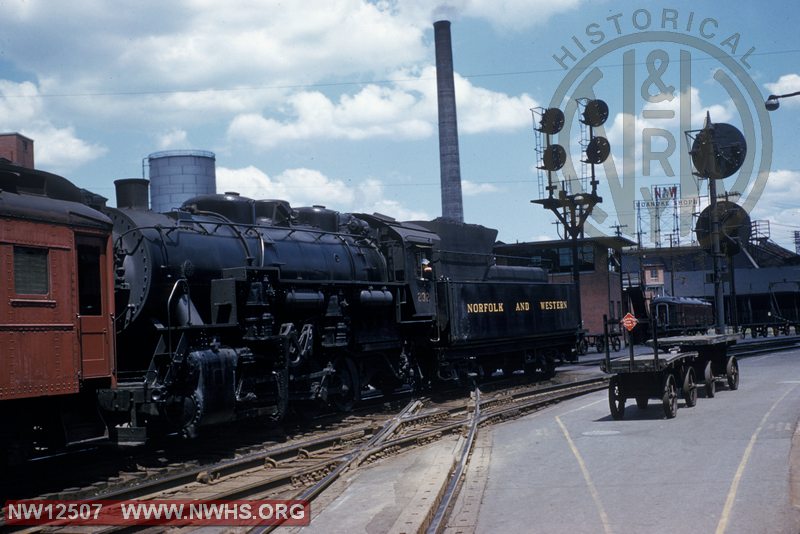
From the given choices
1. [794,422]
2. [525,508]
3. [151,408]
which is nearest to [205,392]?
[151,408]

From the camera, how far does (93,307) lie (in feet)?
34.1

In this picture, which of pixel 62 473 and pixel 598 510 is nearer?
pixel 598 510

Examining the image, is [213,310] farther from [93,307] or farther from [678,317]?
[678,317]

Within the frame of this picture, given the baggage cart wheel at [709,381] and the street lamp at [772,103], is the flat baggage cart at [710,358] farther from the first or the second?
the street lamp at [772,103]

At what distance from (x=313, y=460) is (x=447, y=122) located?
30.3 m

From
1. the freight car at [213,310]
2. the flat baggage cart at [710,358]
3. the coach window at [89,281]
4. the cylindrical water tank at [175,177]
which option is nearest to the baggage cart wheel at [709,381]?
the flat baggage cart at [710,358]

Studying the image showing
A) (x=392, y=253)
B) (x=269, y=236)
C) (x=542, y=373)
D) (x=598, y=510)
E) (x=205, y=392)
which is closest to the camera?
(x=598, y=510)

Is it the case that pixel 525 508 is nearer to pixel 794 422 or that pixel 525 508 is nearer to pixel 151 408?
pixel 151 408

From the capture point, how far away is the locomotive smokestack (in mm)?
39781

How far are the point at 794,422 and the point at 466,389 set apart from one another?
9.13 m

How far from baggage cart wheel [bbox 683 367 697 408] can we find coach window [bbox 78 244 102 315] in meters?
10.9

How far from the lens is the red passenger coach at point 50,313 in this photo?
9078mm

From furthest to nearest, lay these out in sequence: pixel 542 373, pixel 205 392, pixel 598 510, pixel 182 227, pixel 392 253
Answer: pixel 542 373, pixel 392 253, pixel 182 227, pixel 205 392, pixel 598 510

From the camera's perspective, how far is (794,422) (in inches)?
519
